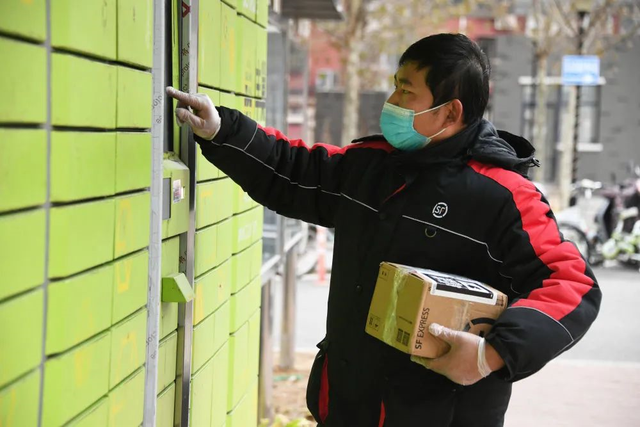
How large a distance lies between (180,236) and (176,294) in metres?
0.24

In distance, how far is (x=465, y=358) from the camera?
7.25ft

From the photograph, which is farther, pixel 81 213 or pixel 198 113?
pixel 198 113

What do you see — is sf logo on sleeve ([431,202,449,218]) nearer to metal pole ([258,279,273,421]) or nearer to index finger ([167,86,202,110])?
index finger ([167,86,202,110])

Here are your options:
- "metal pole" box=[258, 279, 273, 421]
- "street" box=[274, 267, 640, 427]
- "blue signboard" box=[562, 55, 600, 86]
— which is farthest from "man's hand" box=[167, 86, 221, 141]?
"blue signboard" box=[562, 55, 600, 86]

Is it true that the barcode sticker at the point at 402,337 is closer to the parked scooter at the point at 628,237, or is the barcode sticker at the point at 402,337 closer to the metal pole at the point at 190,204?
the metal pole at the point at 190,204

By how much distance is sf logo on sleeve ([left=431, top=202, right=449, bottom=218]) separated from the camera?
2473 mm

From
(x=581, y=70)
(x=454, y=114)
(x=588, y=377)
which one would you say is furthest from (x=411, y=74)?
(x=581, y=70)

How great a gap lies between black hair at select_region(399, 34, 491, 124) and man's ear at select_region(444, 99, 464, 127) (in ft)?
0.05

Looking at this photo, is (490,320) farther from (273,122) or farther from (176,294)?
(273,122)

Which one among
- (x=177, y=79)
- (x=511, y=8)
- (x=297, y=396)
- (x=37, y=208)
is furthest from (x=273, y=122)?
(x=511, y=8)

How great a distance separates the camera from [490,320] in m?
2.31

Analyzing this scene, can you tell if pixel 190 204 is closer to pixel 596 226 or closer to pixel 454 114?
pixel 454 114

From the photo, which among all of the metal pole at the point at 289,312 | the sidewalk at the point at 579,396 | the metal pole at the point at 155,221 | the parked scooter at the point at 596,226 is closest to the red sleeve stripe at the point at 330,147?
the metal pole at the point at 155,221

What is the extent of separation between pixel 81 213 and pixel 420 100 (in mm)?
1149
